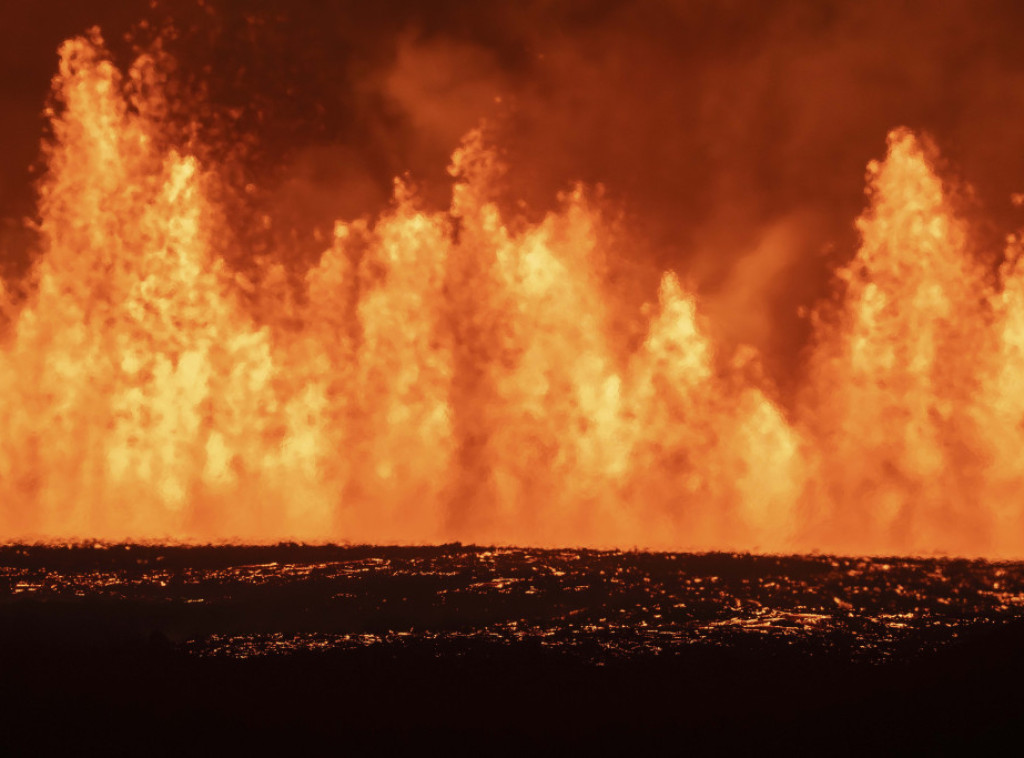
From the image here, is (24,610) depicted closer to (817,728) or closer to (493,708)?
(493,708)

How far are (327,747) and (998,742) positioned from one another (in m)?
11.5

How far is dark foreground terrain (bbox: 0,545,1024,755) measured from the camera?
16.8 meters

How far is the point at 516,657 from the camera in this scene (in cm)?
2059

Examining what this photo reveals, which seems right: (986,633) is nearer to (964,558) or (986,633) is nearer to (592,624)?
(592,624)

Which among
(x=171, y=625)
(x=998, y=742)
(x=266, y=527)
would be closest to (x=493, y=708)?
(x=998, y=742)

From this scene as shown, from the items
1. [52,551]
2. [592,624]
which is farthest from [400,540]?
[592,624]

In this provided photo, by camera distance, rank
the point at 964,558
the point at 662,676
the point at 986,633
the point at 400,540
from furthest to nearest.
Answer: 1. the point at 400,540
2. the point at 964,558
3. the point at 986,633
4. the point at 662,676

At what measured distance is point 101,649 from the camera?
21391 millimetres

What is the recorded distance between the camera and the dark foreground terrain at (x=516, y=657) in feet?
55.0

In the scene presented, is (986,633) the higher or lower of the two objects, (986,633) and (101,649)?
the higher

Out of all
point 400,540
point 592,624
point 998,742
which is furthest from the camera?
point 400,540

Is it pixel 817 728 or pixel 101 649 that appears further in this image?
pixel 101 649

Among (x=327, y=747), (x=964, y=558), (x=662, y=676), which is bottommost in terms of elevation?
(x=327, y=747)

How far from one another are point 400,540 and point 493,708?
30.4m
